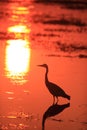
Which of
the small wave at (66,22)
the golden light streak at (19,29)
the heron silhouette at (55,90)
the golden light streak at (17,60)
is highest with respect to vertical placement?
the small wave at (66,22)

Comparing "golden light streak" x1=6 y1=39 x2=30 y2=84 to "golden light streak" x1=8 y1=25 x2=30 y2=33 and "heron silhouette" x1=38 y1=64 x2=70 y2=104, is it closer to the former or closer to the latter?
"heron silhouette" x1=38 y1=64 x2=70 y2=104

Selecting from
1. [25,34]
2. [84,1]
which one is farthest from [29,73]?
[84,1]

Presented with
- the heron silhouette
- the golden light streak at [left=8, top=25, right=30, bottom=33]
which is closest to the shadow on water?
the heron silhouette

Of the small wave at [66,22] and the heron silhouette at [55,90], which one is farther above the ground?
the small wave at [66,22]

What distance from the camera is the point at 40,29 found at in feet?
64.7

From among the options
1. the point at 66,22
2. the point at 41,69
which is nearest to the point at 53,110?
the point at 41,69

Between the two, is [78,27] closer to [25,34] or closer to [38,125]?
[25,34]

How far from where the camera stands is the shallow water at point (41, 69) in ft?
32.7

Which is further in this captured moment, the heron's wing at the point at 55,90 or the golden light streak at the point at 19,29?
the golden light streak at the point at 19,29

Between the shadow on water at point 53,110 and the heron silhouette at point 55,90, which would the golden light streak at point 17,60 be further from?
the shadow on water at point 53,110

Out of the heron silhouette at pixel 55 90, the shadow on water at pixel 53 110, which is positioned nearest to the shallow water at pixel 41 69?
the shadow on water at pixel 53 110

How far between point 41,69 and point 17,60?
1265 millimetres

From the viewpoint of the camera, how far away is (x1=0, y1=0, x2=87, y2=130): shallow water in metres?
9.98

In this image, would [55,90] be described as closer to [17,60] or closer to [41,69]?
[41,69]
